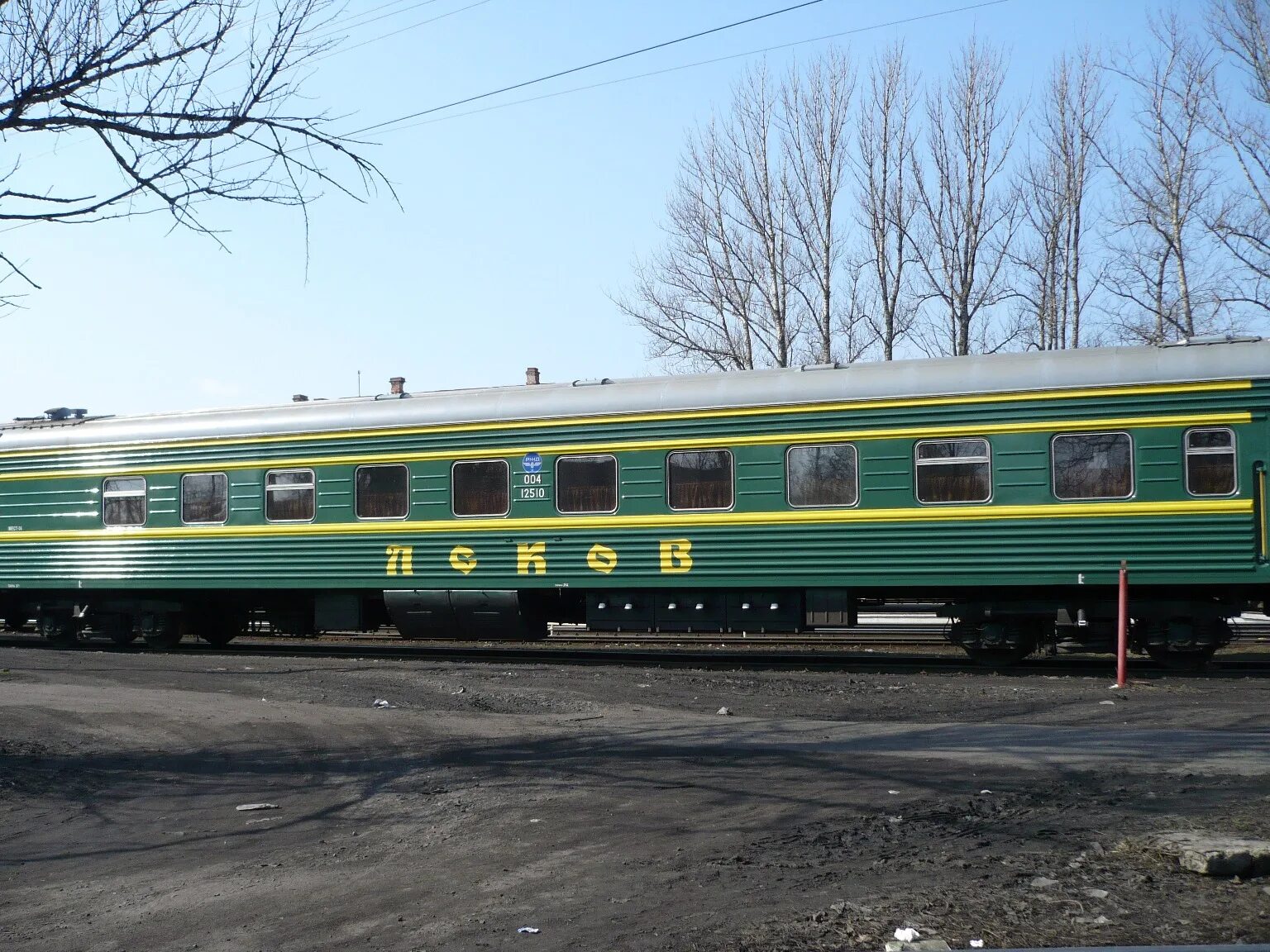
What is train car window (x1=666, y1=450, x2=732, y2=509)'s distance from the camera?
1458 centimetres

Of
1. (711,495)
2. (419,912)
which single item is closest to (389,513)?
(711,495)

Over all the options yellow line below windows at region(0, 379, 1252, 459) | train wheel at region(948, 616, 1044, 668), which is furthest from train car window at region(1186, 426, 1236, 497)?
train wheel at region(948, 616, 1044, 668)

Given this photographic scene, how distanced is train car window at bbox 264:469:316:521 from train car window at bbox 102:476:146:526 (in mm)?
2125

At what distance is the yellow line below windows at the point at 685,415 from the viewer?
42.6 feet

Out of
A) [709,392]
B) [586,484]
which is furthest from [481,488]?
[709,392]

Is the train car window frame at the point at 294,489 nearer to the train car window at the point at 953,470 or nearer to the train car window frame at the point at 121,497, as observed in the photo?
the train car window frame at the point at 121,497

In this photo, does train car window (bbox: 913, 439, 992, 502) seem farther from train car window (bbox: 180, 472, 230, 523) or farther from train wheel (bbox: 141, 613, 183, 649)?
train wheel (bbox: 141, 613, 183, 649)

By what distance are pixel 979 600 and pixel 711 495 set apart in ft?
10.7

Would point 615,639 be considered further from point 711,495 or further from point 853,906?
point 853,906

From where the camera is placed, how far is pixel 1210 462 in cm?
1284

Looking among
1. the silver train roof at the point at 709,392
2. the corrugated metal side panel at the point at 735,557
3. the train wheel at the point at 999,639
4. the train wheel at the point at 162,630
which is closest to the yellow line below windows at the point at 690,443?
the silver train roof at the point at 709,392

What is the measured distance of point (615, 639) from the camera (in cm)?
1942

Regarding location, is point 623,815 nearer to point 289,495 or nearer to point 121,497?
point 289,495

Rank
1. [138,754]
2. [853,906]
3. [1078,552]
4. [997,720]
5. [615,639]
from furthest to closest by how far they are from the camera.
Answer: [615,639] < [1078,552] < [997,720] < [138,754] < [853,906]
